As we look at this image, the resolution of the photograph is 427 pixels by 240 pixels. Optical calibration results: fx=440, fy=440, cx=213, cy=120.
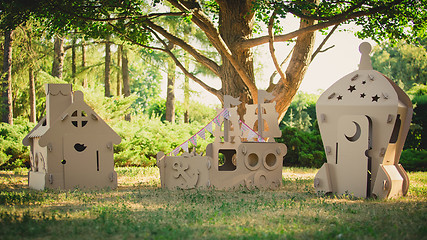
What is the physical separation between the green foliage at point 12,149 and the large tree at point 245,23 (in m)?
4.05

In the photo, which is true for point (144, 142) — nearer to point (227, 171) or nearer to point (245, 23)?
point (245, 23)

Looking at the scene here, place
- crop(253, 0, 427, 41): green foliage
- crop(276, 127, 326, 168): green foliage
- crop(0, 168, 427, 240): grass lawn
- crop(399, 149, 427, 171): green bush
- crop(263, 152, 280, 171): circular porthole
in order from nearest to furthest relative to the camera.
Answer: crop(0, 168, 427, 240): grass lawn → crop(263, 152, 280, 171): circular porthole → crop(253, 0, 427, 41): green foliage → crop(399, 149, 427, 171): green bush → crop(276, 127, 326, 168): green foliage

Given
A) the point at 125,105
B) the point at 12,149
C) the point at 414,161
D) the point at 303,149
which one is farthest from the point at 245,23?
the point at 12,149

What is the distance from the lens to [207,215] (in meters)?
5.95

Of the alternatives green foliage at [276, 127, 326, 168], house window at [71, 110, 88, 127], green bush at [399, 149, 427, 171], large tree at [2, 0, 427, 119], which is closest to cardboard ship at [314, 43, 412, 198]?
large tree at [2, 0, 427, 119]

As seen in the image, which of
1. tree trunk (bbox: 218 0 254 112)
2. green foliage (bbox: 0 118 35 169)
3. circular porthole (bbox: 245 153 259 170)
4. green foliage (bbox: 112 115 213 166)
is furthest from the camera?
green foliage (bbox: 112 115 213 166)

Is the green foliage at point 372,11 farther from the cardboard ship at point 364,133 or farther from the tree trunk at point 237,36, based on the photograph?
the cardboard ship at point 364,133

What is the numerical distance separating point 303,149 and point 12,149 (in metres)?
9.95

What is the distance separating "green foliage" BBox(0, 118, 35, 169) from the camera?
45.9 feet

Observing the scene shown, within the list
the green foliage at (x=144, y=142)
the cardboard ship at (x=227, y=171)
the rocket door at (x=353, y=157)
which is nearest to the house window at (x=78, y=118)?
the cardboard ship at (x=227, y=171)

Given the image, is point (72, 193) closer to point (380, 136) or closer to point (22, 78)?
point (380, 136)

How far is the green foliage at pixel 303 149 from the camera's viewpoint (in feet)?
51.8

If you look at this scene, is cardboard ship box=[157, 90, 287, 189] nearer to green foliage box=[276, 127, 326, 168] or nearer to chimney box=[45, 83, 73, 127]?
chimney box=[45, 83, 73, 127]

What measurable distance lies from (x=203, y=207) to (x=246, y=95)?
272 inches
